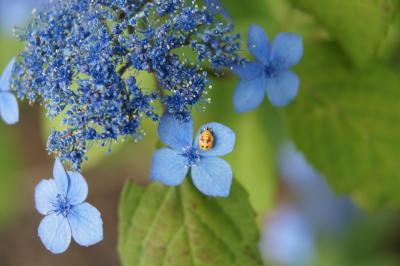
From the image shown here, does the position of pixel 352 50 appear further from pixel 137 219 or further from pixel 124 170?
pixel 124 170

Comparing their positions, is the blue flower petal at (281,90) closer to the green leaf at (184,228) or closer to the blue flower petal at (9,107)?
the green leaf at (184,228)

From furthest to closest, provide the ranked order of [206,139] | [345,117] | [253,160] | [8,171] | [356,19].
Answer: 1. [8,171]
2. [253,160]
3. [345,117]
4. [356,19]
5. [206,139]

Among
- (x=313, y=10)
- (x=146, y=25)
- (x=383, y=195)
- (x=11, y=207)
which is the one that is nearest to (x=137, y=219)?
(x=146, y=25)

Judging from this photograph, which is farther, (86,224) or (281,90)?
(281,90)

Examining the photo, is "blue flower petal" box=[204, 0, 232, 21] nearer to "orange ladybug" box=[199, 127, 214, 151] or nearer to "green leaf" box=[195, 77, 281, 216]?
"orange ladybug" box=[199, 127, 214, 151]

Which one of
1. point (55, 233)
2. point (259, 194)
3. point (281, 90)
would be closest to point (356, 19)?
point (281, 90)

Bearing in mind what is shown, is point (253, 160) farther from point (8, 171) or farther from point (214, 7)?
point (8, 171)

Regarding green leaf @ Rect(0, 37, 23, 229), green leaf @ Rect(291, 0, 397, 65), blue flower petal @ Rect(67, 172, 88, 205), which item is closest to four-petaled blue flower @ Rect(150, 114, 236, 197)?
blue flower petal @ Rect(67, 172, 88, 205)
